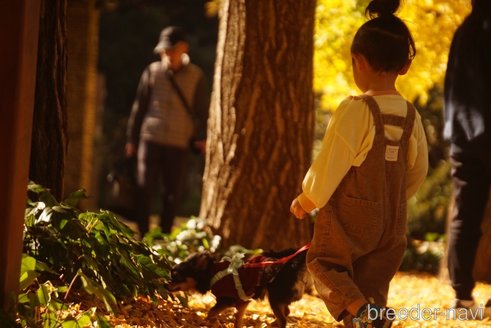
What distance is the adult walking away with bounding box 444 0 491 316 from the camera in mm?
5543

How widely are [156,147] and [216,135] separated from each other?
254 centimetres

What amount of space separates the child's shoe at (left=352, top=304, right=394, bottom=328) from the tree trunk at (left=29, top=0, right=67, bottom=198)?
6.79ft

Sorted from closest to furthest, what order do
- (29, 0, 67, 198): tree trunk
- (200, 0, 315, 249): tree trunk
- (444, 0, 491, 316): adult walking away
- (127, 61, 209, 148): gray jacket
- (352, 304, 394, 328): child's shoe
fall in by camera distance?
(352, 304, 394, 328): child's shoe < (29, 0, 67, 198): tree trunk < (444, 0, 491, 316): adult walking away < (200, 0, 315, 249): tree trunk < (127, 61, 209, 148): gray jacket

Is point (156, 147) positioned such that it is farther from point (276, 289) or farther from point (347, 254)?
point (347, 254)

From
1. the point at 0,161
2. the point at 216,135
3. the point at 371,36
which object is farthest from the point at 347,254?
the point at 216,135

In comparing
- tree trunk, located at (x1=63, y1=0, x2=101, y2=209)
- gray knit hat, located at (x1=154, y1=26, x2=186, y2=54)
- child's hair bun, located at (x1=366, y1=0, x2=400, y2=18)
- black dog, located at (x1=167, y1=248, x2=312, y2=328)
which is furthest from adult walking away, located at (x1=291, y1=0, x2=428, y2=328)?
tree trunk, located at (x1=63, y1=0, x2=101, y2=209)

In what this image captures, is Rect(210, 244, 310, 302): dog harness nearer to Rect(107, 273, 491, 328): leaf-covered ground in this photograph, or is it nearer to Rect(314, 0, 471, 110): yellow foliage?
Rect(107, 273, 491, 328): leaf-covered ground

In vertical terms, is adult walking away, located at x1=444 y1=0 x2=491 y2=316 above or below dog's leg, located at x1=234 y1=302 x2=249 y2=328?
above

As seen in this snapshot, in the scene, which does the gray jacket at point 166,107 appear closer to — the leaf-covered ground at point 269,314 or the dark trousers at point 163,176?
the dark trousers at point 163,176

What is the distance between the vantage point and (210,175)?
22.2ft

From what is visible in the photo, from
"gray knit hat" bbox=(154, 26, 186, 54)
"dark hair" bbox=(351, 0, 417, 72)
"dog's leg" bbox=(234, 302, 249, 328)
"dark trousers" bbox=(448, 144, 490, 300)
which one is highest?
"gray knit hat" bbox=(154, 26, 186, 54)

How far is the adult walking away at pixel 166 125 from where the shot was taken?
30.1 feet

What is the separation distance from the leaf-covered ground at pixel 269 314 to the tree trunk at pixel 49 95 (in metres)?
0.95

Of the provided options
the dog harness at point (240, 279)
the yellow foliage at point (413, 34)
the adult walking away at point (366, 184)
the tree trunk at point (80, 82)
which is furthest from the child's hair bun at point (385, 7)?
the tree trunk at point (80, 82)
